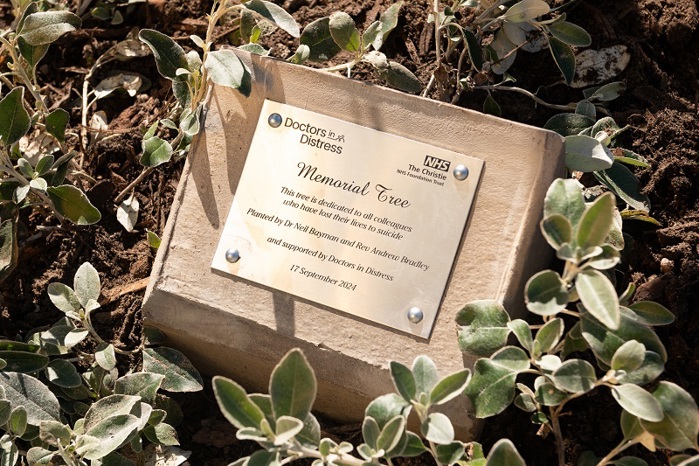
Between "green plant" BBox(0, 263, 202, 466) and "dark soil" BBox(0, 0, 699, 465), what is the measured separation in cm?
14

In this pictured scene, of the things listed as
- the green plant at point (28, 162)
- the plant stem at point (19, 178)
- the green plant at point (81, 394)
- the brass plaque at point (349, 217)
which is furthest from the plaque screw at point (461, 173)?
the plant stem at point (19, 178)

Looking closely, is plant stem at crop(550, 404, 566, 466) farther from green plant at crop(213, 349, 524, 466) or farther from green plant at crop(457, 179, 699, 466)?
green plant at crop(213, 349, 524, 466)

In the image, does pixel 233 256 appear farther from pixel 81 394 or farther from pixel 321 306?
pixel 81 394

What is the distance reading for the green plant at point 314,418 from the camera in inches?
48.8

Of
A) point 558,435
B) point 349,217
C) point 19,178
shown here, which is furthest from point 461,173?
point 19,178

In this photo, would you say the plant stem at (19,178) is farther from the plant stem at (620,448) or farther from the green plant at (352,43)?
the plant stem at (620,448)

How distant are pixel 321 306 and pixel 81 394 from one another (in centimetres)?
54

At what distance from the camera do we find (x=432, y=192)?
1.51 m

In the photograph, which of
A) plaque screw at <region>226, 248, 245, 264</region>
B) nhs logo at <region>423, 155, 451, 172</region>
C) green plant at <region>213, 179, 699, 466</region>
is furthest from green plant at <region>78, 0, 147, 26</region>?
green plant at <region>213, 179, 699, 466</region>

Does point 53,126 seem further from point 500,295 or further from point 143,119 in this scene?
point 500,295

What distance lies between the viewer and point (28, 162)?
1751 mm

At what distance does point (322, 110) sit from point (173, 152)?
15.4 inches

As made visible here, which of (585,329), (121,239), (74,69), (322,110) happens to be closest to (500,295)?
(585,329)

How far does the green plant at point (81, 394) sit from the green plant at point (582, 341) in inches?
23.4
